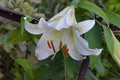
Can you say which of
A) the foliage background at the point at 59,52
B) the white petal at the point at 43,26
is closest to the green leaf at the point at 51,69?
the foliage background at the point at 59,52

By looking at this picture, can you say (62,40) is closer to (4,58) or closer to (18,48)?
(18,48)

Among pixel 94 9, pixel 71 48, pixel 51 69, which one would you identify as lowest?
pixel 51 69

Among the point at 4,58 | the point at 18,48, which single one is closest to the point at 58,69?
the point at 18,48

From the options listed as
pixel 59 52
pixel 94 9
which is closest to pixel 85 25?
pixel 94 9

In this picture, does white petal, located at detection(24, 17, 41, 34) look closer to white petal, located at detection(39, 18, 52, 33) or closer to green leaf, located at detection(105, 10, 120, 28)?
white petal, located at detection(39, 18, 52, 33)

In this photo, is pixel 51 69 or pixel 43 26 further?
pixel 51 69

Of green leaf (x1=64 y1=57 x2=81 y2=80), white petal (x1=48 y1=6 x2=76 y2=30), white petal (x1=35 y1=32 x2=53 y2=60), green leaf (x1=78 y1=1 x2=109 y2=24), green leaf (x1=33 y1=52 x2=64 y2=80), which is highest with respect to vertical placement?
green leaf (x1=78 y1=1 x2=109 y2=24)

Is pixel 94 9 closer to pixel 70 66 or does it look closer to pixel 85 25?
pixel 85 25

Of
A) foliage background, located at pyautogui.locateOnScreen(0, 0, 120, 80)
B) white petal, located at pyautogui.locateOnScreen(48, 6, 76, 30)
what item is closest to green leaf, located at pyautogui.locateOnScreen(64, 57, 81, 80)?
foliage background, located at pyautogui.locateOnScreen(0, 0, 120, 80)
